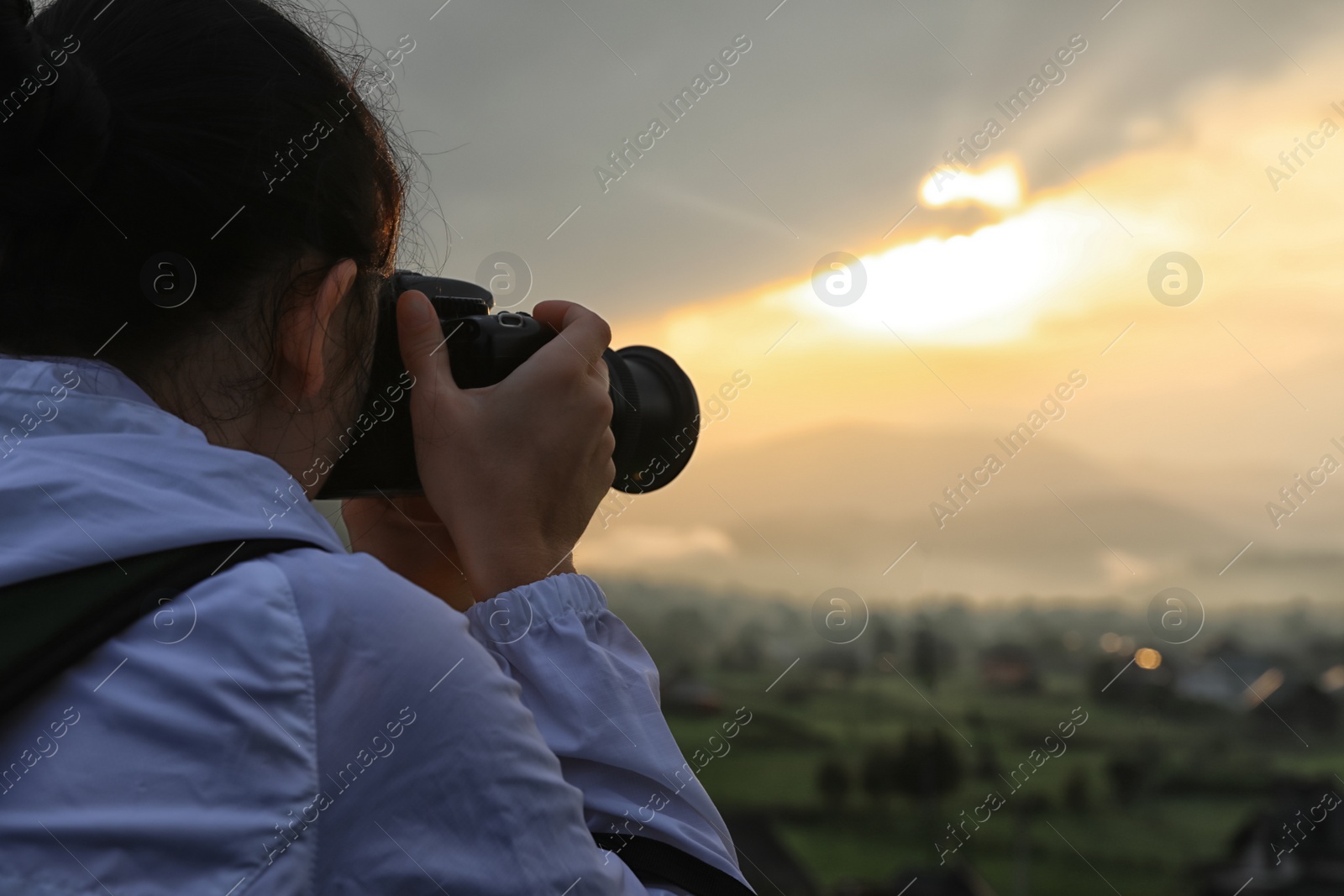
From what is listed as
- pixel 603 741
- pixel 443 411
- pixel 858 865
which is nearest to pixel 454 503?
pixel 443 411

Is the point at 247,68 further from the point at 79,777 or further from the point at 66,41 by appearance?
the point at 79,777

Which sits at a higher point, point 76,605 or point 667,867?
point 76,605

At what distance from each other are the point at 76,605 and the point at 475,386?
0.37 meters

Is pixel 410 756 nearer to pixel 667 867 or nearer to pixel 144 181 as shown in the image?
pixel 667 867

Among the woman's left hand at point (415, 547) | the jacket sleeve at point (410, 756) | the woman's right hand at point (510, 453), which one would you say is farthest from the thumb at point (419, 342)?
the jacket sleeve at point (410, 756)

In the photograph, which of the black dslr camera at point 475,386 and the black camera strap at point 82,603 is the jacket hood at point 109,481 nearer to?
the black camera strap at point 82,603

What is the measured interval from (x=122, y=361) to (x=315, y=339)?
0.31 ft

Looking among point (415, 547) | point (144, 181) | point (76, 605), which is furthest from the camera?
point (415, 547)

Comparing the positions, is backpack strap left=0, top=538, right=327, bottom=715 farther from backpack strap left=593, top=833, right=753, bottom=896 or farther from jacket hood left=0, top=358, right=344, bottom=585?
backpack strap left=593, top=833, right=753, bottom=896

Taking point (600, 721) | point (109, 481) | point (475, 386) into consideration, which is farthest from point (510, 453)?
point (109, 481)

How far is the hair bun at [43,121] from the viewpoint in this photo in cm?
47

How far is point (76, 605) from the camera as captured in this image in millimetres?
403

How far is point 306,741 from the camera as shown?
43 centimetres

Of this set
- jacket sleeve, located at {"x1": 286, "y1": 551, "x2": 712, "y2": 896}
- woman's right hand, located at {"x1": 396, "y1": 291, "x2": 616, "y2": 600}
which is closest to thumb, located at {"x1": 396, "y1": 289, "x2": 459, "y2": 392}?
woman's right hand, located at {"x1": 396, "y1": 291, "x2": 616, "y2": 600}
